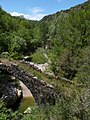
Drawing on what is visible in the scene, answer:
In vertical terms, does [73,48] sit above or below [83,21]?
below

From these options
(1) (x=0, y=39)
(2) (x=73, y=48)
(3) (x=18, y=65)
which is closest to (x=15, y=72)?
(3) (x=18, y=65)

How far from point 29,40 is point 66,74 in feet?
116

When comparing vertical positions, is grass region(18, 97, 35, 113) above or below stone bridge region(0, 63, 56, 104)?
below

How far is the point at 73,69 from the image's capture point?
111 feet

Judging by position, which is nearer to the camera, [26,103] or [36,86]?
[36,86]

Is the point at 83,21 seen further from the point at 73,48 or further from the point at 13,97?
the point at 13,97

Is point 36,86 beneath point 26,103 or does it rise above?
above

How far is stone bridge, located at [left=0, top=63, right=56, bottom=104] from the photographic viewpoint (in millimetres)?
19359

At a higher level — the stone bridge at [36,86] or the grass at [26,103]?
the stone bridge at [36,86]

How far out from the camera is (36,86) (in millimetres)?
21516

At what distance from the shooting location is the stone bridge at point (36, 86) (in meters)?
19.4

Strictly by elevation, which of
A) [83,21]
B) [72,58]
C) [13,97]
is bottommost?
[13,97]

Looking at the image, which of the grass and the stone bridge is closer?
the stone bridge

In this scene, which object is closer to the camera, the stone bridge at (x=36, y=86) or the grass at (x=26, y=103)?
the stone bridge at (x=36, y=86)
